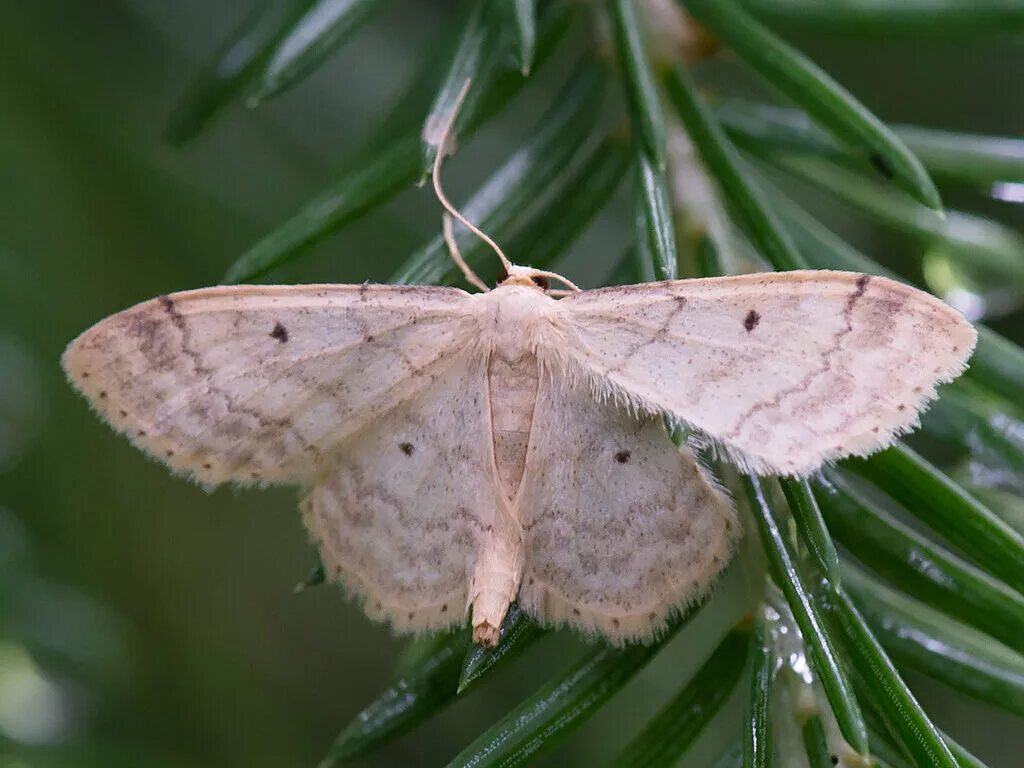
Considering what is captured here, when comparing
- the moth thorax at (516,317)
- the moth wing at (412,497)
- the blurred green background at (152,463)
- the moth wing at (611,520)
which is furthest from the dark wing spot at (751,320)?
the blurred green background at (152,463)

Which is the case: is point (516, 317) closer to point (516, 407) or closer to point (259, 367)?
point (516, 407)

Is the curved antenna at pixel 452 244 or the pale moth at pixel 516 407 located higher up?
the curved antenna at pixel 452 244

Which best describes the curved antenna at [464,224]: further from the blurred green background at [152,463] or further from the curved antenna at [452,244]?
the blurred green background at [152,463]

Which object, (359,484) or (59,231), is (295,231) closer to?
(359,484)

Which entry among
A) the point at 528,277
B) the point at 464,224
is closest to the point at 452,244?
the point at 464,224

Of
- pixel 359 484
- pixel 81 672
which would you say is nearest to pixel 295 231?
pixel 359 484

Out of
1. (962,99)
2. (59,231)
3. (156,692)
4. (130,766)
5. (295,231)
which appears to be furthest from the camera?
(962,99)
